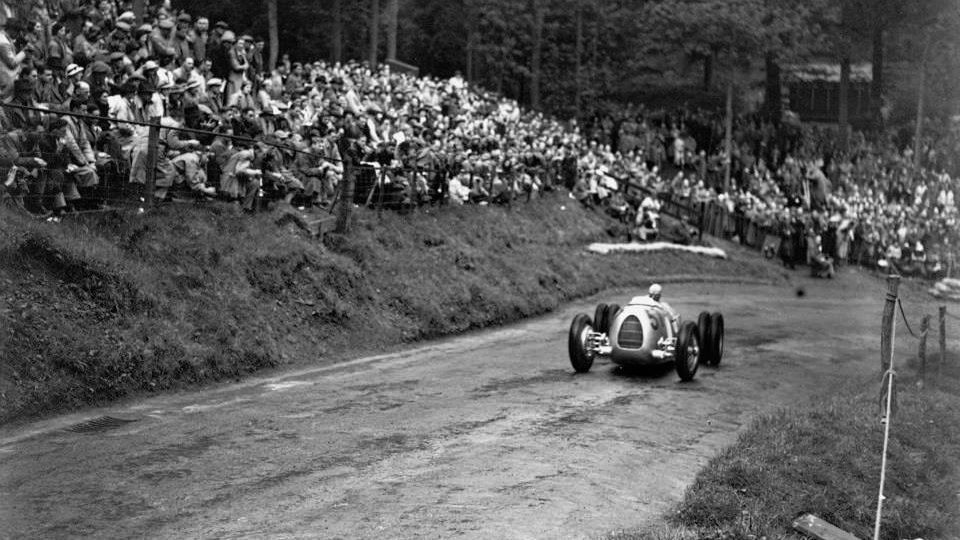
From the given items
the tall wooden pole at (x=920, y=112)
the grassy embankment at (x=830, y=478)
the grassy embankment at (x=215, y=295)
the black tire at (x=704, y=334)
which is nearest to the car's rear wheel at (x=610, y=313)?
the black tire at (x=704, y=334)

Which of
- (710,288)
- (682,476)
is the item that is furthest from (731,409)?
(710,288)

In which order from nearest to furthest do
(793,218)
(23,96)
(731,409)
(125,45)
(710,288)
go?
(23,96)
(731,409)
(125,45)
(710,288)
(793,218)

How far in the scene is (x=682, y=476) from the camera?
13102mm

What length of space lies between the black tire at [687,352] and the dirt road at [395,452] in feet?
0.82

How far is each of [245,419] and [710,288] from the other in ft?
75.6

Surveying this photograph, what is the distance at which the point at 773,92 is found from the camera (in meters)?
60.8

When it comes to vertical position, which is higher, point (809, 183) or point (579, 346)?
point (809, 183)

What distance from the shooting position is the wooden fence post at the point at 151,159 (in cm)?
1780

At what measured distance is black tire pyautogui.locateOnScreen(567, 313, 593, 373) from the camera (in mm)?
19250

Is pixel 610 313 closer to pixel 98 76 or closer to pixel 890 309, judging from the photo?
pixel 890 309

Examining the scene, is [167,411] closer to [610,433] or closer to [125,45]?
[610,433]

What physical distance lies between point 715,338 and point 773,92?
42.2 metres

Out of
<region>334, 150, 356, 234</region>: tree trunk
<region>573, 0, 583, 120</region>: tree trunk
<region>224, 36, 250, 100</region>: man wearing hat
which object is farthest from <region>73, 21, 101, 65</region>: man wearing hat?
<region>573, 0, 583, 120</region>: tree trunk

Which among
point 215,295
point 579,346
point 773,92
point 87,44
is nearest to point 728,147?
point 773,92
